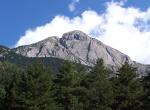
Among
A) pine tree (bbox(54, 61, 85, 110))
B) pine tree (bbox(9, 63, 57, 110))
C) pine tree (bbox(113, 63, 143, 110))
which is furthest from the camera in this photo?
pine tree (bbox(113, 63, 143, 110))

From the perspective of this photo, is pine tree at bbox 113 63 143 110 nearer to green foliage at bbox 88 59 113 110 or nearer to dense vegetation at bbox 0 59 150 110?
dense vegetation at bbox 0 59 150 110

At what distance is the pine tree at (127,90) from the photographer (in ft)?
210

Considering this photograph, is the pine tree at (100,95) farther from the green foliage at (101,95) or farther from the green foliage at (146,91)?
the green foliage at (146,91)

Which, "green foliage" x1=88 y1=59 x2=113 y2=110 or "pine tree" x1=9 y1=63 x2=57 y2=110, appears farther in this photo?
"green foliage" x1=88 y1=59 x2=113 y2=110

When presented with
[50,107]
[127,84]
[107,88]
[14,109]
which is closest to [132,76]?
[127,84]

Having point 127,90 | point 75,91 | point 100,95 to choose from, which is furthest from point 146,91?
point 75,91

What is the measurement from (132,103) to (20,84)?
1775cm

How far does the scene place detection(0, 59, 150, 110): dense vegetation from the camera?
6084 centimetres

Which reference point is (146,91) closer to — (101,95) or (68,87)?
(101,95)

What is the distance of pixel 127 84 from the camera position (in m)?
66.4

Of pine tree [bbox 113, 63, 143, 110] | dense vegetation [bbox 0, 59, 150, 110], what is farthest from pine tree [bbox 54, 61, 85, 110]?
pine tree [bbox 113, 63, 143, 110]

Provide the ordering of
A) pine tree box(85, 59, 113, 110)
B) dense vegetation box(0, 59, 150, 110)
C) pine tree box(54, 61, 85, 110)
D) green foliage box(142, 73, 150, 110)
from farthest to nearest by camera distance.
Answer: pine tree box(54, 61, 85, 110)
green foliage box(142, 73, 150, 110)
pine tree box(85, 59, 113, 110)
dense vegetation box(0, 59, 150, 110)

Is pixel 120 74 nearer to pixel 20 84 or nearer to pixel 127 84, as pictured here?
pixel 127 84

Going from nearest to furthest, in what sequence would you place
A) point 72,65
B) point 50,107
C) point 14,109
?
1. point 50,107
2. point 14,109
3. point 72,65
